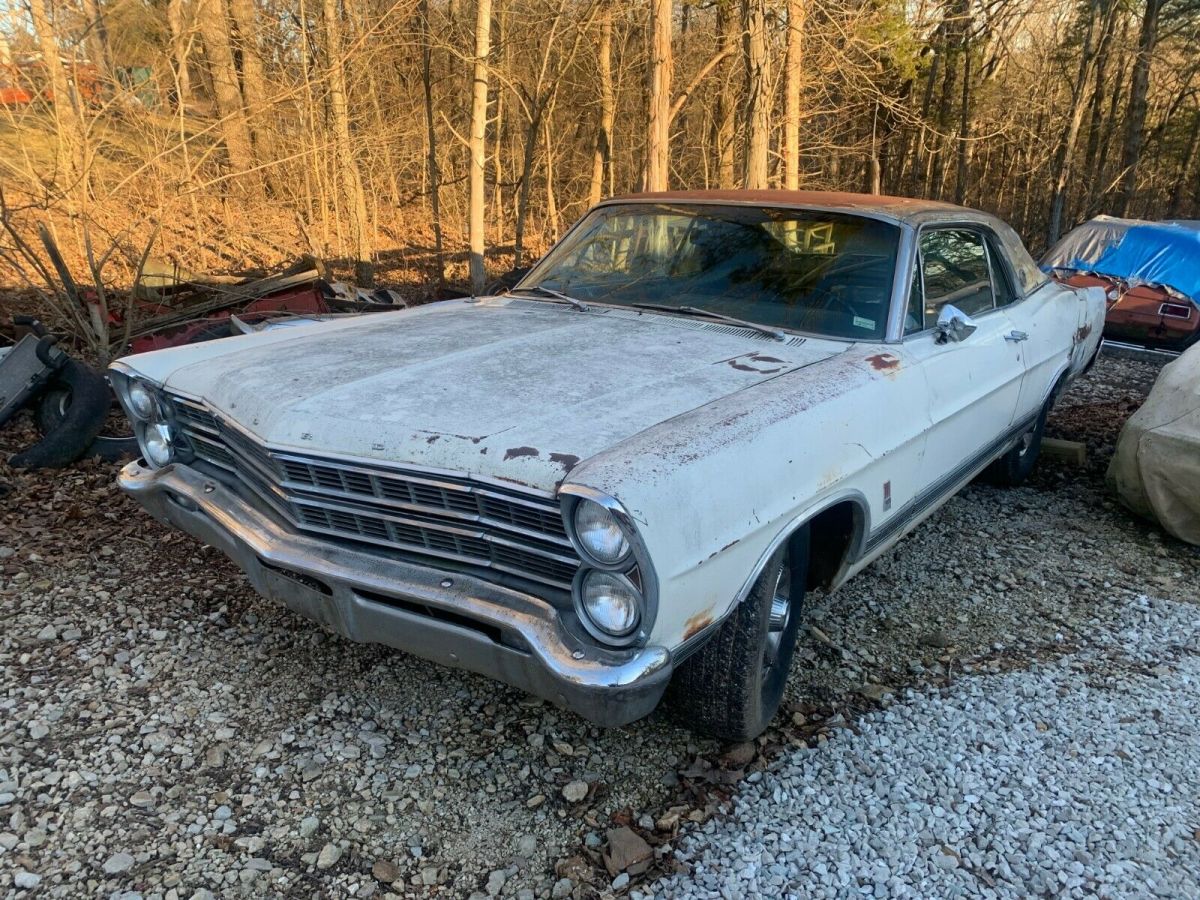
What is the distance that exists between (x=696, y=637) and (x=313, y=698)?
4.85 ft

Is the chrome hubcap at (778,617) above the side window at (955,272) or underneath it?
underneath

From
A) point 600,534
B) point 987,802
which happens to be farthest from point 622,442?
point 987,802

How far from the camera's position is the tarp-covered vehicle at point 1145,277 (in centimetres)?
750

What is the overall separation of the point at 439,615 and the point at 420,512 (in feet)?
0.94

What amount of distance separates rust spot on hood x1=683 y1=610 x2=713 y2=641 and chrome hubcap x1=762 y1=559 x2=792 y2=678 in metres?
0.51

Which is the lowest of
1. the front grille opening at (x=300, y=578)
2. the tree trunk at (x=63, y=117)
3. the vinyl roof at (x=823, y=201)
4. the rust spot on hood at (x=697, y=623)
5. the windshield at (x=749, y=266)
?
the front grille opening at (x=300, y=578)

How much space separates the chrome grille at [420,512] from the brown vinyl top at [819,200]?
7.26ft

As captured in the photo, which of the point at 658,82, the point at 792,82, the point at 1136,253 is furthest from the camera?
the point at 792,82

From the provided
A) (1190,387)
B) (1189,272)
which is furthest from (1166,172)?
(1190,387)

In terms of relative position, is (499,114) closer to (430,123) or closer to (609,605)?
(430,123)

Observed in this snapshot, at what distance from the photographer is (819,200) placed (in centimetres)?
369

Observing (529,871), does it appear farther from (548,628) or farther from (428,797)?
(548,628)

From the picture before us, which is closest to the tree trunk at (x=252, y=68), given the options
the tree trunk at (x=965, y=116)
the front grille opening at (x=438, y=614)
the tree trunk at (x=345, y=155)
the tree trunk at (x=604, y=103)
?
the tree trunk at (x=345, y=155)

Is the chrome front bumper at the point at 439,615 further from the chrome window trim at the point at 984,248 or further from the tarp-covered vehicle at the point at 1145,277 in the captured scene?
the tarp-covered vehicle at the point at 1145,277
